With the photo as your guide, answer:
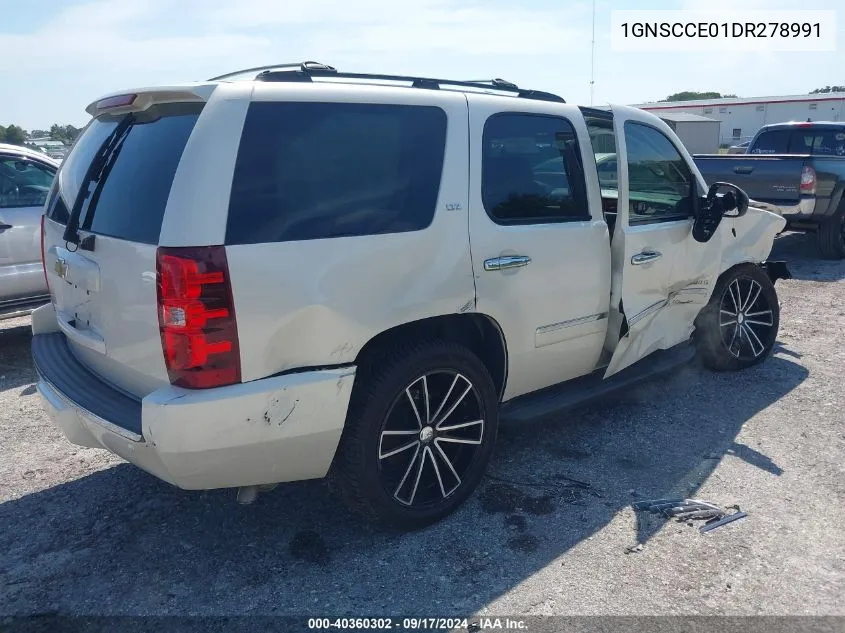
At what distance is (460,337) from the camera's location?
3.64 metres

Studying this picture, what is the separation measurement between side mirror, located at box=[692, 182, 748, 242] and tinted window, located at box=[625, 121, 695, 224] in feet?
0.30

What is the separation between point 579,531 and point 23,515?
277 cm

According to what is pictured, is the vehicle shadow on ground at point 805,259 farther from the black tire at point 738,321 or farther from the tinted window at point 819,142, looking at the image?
the black tire at point 738,321

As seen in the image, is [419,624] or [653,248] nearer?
[419,624]

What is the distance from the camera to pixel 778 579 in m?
2.99

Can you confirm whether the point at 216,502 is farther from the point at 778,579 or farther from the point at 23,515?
the point at 778,579

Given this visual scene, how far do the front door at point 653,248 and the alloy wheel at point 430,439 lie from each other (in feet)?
3.78

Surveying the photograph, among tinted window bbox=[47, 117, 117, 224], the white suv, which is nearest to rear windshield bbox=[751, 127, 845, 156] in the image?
the white suv

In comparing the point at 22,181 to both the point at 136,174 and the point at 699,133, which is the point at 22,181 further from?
the point at 699,133

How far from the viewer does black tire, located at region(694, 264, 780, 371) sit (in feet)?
17.0

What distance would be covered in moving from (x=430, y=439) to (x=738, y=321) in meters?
A: 3.12

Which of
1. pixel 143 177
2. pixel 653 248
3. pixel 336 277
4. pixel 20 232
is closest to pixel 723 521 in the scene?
pixel 653 248

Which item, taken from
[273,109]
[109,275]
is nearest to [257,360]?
[109,275]

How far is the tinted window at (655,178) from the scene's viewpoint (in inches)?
167
